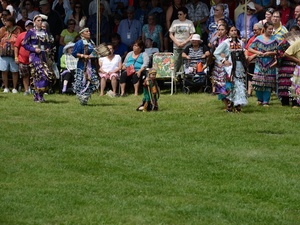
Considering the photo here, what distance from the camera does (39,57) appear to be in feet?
61.0

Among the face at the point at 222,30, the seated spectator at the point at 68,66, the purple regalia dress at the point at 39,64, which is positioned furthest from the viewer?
the seated spectator at the point at 68,66

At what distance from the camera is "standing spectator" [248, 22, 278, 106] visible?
17984 mm

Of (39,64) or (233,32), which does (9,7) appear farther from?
(233,32)

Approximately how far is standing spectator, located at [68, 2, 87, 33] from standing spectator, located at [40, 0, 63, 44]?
312mm

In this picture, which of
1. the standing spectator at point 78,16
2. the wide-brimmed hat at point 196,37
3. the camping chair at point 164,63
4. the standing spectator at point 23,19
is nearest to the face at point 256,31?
the wide-brimmed hat at point 196,37

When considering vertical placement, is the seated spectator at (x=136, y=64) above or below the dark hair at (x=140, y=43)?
below

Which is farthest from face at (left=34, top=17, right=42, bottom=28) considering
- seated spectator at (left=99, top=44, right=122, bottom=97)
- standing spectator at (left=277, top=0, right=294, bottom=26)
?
standing spectator at (left=277, top=0, right=294, bottom=26)

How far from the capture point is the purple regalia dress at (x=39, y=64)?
18.4 meters

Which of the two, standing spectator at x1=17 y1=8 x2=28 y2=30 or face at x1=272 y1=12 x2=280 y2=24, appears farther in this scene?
standing spectator at x1=17 y1=8 x2=28 y2=30

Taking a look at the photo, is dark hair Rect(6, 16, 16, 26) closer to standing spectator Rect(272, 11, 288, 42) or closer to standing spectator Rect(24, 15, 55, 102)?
standing spectator Rect(24, 15, 55, 102)

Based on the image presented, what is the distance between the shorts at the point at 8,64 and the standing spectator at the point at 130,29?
2311 mm

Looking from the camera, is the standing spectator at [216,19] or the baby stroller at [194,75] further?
the baby stroller at [194,75]

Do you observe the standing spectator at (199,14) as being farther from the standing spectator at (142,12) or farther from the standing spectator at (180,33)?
the standing spectator at (142,12)

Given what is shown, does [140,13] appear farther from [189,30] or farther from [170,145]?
[170,145]
